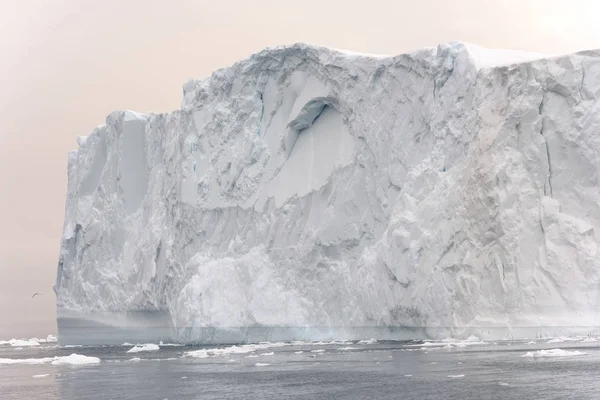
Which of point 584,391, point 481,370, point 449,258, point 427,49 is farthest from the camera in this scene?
point 427,49

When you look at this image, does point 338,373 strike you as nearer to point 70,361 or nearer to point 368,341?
point 368,341

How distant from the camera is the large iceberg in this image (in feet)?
66.8

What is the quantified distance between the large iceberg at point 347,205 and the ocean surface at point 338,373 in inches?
48.5

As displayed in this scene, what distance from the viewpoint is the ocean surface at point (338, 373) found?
44.2ft

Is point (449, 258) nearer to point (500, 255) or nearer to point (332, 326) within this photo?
point (500, 255)

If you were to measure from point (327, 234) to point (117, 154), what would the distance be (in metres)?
10.1

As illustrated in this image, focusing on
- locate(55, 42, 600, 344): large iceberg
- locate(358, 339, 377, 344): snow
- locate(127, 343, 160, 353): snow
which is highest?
locate(55, 42, 600, 344): large iceberg

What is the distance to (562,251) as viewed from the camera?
1991 cm

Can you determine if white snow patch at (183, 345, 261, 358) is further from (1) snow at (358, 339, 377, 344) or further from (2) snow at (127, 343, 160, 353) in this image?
(2) snow at (127, 343, 160, 353)

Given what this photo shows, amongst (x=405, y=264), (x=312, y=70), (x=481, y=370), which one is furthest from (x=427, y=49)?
(x=481, y=370)

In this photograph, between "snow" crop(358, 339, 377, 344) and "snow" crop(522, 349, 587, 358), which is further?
"snow" crop(358, 339, 377, 344)

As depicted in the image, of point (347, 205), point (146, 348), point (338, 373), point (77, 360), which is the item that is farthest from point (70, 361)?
point (338, 373)

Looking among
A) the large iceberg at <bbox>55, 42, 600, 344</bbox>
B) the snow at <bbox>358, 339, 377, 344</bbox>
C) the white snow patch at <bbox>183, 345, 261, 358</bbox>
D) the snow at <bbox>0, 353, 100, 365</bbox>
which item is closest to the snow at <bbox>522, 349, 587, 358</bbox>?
the large iceberg at <bbox>55, 42, 600, 344</bbox>

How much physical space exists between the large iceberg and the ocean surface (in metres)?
1.23
